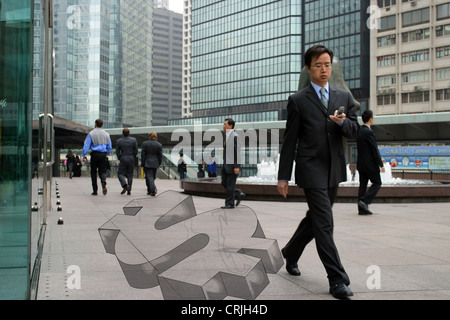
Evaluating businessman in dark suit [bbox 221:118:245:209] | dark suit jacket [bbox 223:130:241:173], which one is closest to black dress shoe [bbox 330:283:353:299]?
businessman in dark suit [bbox 221:118:245:209]

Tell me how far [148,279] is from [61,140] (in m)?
30.2

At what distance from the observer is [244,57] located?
109 m

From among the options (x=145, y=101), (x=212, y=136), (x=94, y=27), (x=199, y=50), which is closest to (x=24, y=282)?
(x=212, y=136)

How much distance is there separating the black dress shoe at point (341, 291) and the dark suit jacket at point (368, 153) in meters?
6.13

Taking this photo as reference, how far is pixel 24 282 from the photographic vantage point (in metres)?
2.53

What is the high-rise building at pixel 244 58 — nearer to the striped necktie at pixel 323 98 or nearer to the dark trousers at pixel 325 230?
the striped necktie at pixel 323 98

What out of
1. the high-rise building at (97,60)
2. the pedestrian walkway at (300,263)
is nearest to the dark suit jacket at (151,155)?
the pedestrian walkway at (300,263)

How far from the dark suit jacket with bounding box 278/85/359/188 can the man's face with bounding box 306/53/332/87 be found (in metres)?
0.12

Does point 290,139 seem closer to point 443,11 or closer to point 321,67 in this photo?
point 321,67

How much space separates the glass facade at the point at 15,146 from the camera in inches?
80.9

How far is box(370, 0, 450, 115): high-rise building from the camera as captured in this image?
70.4 meters

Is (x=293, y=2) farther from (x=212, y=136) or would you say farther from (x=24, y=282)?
(x=24, y=282)

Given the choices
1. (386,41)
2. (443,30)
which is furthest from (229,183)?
(386,41)
